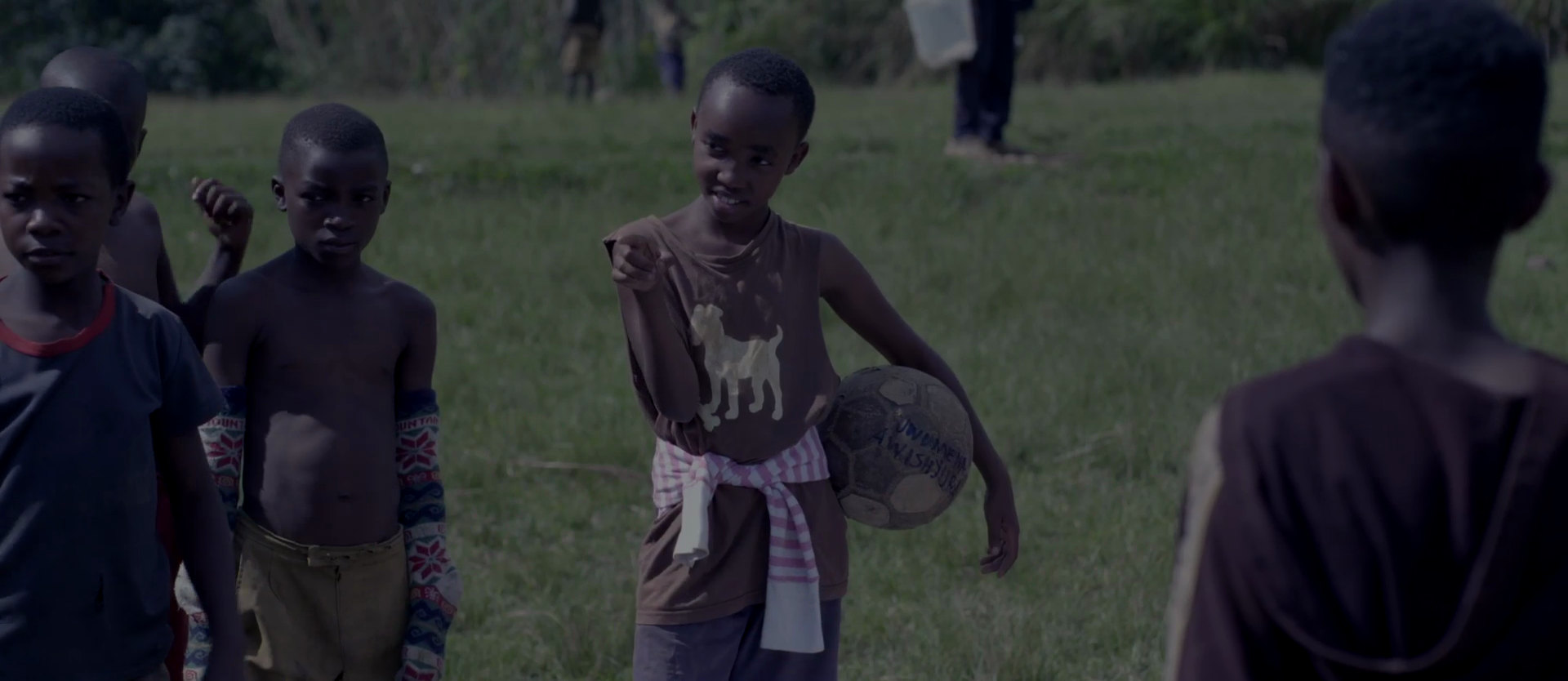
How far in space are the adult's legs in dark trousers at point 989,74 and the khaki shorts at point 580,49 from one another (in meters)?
6.96

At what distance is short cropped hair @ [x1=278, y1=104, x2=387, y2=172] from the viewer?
10.2 feet

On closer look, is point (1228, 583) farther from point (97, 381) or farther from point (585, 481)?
point (585, 481)

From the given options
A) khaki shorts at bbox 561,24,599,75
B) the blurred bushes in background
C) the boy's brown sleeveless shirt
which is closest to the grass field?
the boy's brown sleeveless shirt

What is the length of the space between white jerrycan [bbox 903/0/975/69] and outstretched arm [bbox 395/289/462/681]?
24.3 ft

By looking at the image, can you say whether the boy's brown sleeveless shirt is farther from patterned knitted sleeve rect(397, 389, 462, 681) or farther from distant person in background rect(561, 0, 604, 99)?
distant person in background rect(561, 0, 604, 99)

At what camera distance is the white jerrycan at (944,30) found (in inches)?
404

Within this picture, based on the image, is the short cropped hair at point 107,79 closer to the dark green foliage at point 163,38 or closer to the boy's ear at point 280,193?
the boy's ear at point 280,193

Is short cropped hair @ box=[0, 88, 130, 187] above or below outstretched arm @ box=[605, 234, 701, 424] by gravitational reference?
above

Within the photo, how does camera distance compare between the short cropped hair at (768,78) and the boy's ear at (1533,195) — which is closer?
the boy's ear at (1533,195)

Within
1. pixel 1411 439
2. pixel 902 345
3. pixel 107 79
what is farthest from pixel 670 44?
pixel 1411 439

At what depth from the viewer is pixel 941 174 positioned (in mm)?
10039

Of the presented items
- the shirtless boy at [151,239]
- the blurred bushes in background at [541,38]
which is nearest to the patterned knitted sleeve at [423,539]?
the shirtless boy at [151,239]

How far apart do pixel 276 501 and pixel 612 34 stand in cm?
1906

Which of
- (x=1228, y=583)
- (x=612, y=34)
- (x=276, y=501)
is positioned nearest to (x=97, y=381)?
(x=276, y=501)
